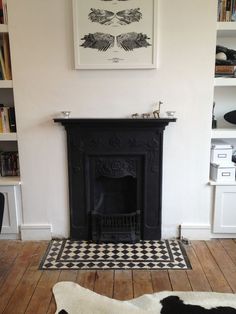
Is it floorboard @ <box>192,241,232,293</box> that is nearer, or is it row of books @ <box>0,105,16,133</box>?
floorboard @ <box>192,241,232,293</box>

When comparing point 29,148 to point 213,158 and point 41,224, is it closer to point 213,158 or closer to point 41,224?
point 41,224

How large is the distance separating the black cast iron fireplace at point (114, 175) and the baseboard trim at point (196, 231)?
0.25 metres

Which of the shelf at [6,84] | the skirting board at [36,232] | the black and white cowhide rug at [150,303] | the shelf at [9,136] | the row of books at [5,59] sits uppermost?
the row of books at [5,59]

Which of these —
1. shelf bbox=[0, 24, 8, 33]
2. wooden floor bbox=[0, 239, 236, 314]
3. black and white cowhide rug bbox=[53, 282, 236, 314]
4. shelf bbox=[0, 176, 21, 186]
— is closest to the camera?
black and white cowhide rug bbox=[53, 282, 236, 314]

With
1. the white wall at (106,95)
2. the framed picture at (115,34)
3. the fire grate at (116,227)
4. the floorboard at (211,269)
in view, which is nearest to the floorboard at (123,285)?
the fire grate at (116,227)

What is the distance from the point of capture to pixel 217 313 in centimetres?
188

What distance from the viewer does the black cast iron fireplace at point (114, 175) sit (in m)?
2.65

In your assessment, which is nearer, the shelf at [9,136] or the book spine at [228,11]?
the book spine at [228,11]

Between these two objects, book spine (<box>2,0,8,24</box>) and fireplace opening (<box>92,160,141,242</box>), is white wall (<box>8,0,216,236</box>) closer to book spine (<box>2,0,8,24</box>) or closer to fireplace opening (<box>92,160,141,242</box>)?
book spine (<box>2,0,8,24</box>)

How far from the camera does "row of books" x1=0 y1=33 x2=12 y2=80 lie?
2.62 meters

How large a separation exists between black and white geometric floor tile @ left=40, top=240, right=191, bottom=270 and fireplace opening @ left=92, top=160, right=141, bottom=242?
3.3 inches

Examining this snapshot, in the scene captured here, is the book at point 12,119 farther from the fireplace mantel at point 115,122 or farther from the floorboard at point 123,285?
the floorboard at point 123,285

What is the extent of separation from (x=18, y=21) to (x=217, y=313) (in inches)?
105

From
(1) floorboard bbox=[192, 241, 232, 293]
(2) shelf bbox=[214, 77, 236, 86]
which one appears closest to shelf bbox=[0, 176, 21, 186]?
(1) floorboard bbox=[192, 241, 232, 293]
